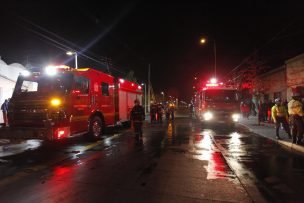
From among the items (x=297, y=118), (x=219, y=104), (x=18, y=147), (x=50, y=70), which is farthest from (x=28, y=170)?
(x=219, y=104)

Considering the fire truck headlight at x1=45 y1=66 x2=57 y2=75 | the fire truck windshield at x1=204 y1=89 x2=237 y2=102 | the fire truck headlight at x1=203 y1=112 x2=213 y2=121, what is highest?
the fire truck headlight at x1=45 y1=66 x2=57 y2=75

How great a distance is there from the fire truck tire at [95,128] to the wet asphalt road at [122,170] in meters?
0.80

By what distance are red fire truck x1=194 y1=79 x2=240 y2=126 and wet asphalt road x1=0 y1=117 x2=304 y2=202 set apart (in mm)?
8368

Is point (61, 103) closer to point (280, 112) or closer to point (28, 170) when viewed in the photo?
point (28, 170)

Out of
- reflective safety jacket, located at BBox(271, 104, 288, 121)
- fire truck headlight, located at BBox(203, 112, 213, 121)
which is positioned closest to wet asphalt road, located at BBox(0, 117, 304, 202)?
reflective safety jacket, located at BBox(271, 104, 288, 121)

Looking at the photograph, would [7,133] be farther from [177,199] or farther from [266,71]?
[266,71]

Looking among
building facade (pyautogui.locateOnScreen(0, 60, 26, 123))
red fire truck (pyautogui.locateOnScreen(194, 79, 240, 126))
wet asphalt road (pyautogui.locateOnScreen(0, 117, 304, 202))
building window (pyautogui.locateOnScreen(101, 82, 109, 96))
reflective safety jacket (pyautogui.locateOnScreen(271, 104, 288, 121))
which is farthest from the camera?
red fire truck (pyautogui.locateOnScreen(194, 79, 240, 126))

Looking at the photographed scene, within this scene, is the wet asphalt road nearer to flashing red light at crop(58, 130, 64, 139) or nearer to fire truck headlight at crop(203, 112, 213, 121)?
flashing red light at crop(58, 130, 64, 139)

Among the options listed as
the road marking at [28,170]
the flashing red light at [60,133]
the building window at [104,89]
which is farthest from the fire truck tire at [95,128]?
the road marking at [28,170]

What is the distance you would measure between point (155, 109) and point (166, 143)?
12925 mm

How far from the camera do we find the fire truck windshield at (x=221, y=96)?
21531 mm

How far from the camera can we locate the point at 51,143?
44.2ft

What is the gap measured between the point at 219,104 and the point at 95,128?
32.9 ft

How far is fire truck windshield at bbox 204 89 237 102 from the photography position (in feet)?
70.6
